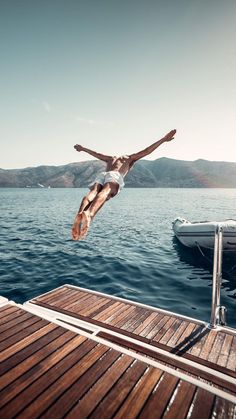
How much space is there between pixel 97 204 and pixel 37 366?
11.1 feet

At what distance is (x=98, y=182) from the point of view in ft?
23.1

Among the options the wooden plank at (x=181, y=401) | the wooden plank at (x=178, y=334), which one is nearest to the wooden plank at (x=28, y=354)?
the wooden plank at (x=181, y=401)

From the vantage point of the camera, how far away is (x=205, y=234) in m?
17.2

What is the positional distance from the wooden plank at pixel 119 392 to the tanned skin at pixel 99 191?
257 cm

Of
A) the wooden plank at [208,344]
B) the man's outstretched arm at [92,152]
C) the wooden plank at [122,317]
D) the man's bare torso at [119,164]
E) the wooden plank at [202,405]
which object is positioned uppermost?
the man's outstretched arm at [92,152]

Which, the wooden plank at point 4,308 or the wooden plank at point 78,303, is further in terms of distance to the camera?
the wooden plank at point 78,303

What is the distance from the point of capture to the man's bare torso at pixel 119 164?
26.1 ft

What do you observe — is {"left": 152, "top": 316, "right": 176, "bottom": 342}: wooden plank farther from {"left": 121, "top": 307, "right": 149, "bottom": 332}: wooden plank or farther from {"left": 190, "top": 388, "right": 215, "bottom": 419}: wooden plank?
{"left": 190, "top": 388, "right": 215, "bottom": 419}: wooden plank

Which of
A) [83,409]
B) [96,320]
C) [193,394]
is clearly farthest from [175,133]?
[83,409]

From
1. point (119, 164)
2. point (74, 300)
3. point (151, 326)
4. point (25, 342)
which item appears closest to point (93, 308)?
point (74, 300)

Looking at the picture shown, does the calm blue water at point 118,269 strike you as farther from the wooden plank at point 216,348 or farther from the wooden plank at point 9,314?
the wooden plank at point 9,314

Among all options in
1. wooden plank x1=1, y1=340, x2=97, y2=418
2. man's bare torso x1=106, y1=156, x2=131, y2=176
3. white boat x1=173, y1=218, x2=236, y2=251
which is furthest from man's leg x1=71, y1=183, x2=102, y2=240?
white boat x1=173, y1=218, x2=236, y2=251

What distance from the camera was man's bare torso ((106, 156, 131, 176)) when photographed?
313 inches

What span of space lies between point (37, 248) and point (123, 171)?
44.0ft
